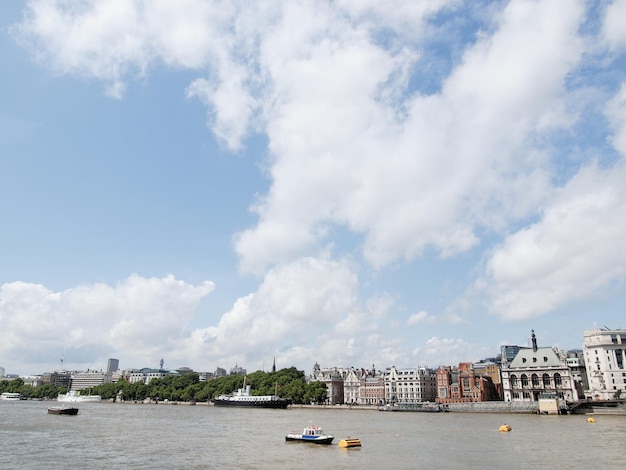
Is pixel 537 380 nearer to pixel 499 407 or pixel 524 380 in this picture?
pixel 524 380

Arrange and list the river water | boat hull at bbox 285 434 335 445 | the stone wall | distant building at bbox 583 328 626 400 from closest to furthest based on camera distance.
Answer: the river water
boat hull at bbox 285 434 335 445
the stone wall
distant building at bbox 583 328 626 400

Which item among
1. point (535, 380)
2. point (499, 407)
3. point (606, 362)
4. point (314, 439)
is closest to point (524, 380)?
point (535, 380)

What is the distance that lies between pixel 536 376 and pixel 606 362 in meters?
23.2

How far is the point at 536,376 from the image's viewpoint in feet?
596

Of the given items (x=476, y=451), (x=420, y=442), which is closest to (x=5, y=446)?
(x=420, y=442)

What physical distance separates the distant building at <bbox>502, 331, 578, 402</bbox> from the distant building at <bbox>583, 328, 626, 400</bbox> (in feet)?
25.4

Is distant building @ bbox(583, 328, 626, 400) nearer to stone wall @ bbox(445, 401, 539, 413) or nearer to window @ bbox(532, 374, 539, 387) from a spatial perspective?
window @ bbox(532, 374, 539, 387)

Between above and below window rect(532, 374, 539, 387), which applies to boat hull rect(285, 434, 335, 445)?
below

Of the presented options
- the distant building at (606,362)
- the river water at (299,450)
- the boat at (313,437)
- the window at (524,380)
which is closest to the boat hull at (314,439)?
the boat at (313,437)


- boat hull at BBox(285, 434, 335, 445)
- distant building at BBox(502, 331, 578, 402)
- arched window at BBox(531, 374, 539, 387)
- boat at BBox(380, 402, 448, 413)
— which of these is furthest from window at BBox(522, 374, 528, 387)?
Answer: boat hull at BBox(285, 434, 335, 445)

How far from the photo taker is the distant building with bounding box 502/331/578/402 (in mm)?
174750

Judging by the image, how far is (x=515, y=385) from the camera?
183875 millimetres

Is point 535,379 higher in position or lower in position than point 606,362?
lower

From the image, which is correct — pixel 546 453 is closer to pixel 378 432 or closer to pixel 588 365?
pixel 378 432
